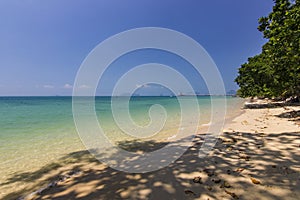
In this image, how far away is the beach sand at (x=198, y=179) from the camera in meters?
2.66

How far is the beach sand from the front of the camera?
8.71 feet

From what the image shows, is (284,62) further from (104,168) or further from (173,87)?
(104,168)

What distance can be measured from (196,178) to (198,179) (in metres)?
0.06

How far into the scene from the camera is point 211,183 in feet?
9.61

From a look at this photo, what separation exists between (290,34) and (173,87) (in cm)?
639

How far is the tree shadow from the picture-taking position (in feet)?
8.74

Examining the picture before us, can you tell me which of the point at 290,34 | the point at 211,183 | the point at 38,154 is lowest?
the point at 38,154

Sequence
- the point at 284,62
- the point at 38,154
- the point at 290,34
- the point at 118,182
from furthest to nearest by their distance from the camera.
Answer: the point at 284,62 < the point at 290,34 < the point at 38,154 < the point at 118,182

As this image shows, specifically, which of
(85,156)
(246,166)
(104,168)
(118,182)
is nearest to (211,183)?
(246,166)

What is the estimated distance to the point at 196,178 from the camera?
10.3 feet

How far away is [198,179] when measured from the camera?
10.2 ft

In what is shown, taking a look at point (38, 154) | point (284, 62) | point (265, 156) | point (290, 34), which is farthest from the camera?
point (284, 62)

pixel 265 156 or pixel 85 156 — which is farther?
pixel 85 156

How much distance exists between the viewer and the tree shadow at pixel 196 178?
2664mm
